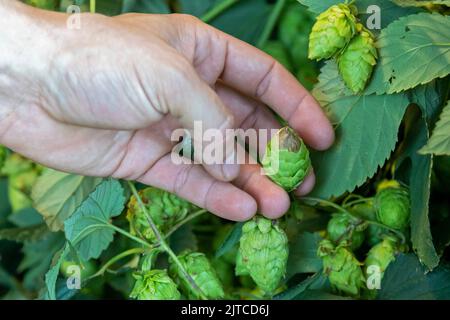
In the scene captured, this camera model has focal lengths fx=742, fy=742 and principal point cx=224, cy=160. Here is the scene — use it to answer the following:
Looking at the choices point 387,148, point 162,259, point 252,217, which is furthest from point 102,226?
point 387,148

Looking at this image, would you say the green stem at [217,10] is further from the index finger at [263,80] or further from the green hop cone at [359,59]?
the green hop cone at [359,59]

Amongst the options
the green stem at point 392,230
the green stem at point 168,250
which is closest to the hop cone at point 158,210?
the green stem at point 168,250

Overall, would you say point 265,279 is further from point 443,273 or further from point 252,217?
point 443,273

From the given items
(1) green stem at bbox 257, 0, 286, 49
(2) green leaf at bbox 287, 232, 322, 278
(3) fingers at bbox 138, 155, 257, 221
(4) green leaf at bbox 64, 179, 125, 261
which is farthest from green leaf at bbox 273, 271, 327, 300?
(1) green stem at bbox 257, 0, 286, 49

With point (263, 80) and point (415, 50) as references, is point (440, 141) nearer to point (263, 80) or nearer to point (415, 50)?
point (415, 50)

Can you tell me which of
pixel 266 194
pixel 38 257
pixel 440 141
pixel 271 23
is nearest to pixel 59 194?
pixel 38 257
